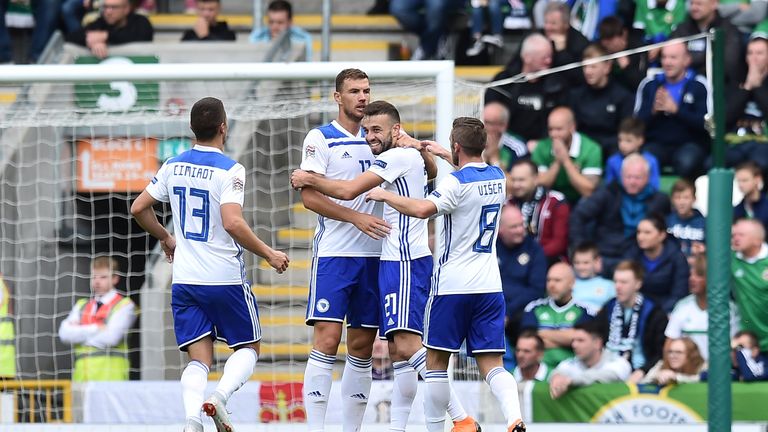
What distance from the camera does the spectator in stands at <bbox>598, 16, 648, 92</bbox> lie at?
45.2 feet

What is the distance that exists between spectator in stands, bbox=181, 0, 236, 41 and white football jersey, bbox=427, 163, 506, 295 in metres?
6.96

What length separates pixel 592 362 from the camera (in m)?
11.9

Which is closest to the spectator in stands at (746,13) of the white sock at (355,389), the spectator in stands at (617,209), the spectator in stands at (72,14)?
the spectator in stands at (617,209)

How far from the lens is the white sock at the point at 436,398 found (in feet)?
28.7

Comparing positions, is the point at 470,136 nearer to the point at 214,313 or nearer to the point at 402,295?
the point at 402,295

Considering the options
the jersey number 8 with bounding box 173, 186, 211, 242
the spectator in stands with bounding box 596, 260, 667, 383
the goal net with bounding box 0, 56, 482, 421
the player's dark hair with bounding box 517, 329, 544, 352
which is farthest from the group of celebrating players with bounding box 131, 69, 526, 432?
the spectator in stands with bounding box 596, 260, 667, 383

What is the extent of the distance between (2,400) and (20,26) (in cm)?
529

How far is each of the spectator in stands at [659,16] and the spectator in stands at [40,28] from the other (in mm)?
5797

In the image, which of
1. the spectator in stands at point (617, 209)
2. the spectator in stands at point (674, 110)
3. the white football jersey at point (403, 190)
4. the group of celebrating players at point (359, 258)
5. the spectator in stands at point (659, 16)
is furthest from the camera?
the spectator in stands at point (659, 16)

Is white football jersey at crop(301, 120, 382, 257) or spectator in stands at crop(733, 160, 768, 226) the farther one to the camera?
spectator in stands at crop(733, 160, 768, 226)

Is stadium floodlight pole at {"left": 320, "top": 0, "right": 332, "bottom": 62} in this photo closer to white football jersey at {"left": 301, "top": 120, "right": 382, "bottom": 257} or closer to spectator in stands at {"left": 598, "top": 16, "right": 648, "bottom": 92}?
spectator in stands at {"left": 598, "top": 16, "right": 648, "bottom": 92}

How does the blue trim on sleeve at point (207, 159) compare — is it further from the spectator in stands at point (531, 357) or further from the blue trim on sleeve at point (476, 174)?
the spectator in stands at point (531, 357)

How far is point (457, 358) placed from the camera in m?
11.7

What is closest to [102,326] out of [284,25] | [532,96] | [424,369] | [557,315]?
[557,315]
